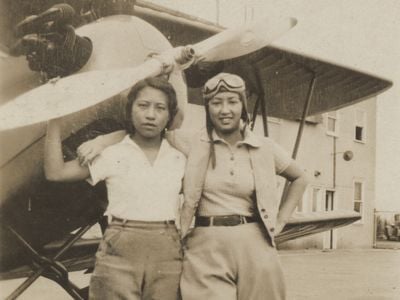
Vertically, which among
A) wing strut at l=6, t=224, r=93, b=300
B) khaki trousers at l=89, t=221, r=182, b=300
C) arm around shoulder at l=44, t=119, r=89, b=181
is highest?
arm around shoulder at l=44, t=119, r=89, b=181

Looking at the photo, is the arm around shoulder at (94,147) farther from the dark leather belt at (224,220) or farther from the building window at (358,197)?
the building window at (358,197)

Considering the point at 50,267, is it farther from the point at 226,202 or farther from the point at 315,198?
the point at 315,198

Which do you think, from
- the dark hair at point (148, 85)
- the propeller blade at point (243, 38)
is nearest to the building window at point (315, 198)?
the propeller blade at point (243, 38)

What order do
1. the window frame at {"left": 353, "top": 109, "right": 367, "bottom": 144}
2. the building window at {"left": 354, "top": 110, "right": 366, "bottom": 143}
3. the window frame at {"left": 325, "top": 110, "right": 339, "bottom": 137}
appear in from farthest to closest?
the building window at {"left": 354, "top": 110, "right": 366, "bottom": 143} → the window frame at {"left": 353, "top": 109, "right": 367, "bottom": 144} → the window frame at {"left": 325, "top": 110, "right": 339, "bottom": 137}

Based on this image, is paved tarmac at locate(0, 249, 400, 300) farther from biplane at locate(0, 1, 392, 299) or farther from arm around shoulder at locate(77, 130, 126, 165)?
arm around shoulder at locate(77, 130, 126, 165)

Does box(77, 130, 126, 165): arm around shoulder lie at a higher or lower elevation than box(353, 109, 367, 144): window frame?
lower

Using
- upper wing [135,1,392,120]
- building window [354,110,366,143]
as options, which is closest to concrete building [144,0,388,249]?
building window [354,110,366,143]

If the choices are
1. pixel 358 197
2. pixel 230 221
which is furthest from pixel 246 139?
pixel 358 197

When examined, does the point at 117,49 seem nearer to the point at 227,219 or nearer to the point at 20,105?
the point at 20,105
